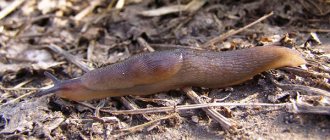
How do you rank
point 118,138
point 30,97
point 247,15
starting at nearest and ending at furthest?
point 118,138, point 30,97, point 247,15

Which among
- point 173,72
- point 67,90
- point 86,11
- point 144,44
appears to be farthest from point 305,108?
point 86,11

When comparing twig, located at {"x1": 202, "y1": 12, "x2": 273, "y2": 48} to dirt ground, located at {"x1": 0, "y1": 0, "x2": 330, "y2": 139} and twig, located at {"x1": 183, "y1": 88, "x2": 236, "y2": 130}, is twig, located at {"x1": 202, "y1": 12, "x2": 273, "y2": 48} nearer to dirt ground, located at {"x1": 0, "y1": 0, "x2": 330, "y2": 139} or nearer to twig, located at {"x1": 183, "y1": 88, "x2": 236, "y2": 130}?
dirt ground, located at {"x1": 0, "y1": 0, "x2": 330, "y2": 139}

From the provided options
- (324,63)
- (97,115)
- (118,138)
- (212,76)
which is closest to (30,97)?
(97,115)

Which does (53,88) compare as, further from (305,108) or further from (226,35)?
(305,108)

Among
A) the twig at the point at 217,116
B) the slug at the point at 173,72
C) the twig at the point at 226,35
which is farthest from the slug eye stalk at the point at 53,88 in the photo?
the twig at the point at 226,35

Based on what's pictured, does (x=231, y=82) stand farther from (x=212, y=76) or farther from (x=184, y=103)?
(x=184, y=103)
